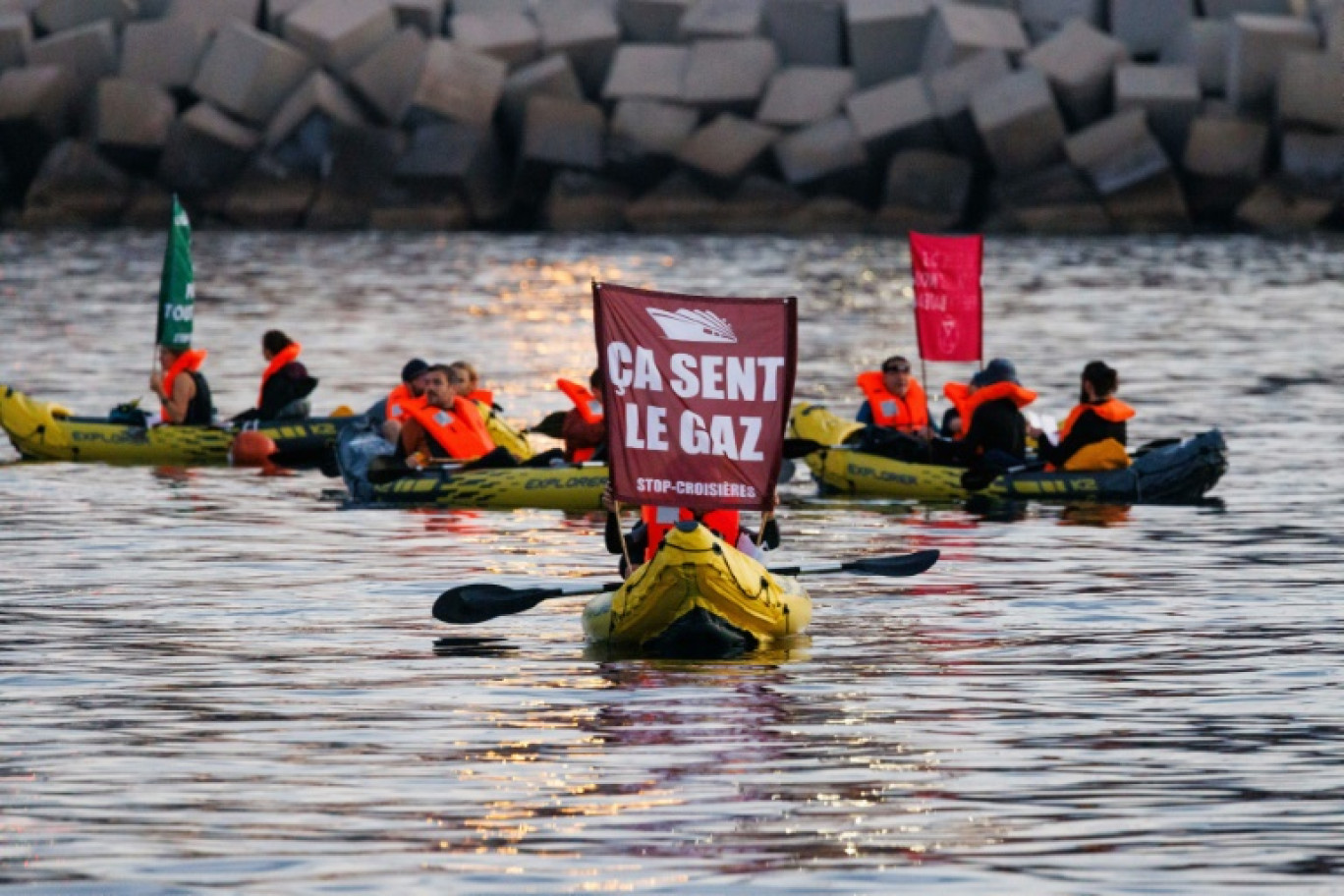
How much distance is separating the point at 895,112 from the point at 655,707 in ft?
219

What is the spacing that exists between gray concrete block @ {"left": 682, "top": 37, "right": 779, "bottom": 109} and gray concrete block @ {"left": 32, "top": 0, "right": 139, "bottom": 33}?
772 inches

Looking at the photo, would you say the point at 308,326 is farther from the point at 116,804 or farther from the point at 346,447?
the point at 116,804

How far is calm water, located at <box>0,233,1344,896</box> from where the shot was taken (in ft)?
45.5

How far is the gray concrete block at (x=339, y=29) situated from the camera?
88375 millimetres

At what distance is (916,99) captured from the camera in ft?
273

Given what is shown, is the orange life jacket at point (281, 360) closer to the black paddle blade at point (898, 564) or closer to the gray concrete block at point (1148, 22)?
the black paddle blade at point (898, 564)

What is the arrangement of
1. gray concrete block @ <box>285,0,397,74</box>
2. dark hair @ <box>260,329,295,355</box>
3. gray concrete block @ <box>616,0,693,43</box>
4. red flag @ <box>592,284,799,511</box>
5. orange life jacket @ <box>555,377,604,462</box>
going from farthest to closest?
gray concrete block @ <box>616,0,693,43</box> < gray concrete block @ <box>285,0,397,74</box> < dark hair @ <box>260,329,295,355</box> < orange life jacket @ <box>555,377,604,462</box> < red flag @ <box>592,284,799,511</box>

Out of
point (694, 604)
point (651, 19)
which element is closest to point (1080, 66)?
point (651, 19)

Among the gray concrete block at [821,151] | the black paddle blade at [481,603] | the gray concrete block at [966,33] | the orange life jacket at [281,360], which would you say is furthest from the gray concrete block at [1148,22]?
the black paddle blade at [481,603]

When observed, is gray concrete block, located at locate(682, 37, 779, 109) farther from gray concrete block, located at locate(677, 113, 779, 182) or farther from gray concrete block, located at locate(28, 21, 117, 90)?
gray concrete block, located at locate(28, 21, 117, 90)

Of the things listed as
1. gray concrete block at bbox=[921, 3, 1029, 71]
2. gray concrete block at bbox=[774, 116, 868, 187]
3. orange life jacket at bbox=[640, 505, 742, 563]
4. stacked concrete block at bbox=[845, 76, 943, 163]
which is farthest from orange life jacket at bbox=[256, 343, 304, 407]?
gray concrete block at bbox=[921, 3, 1029, 71]

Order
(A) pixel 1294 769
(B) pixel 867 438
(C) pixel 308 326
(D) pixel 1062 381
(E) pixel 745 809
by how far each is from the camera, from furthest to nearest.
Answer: (C) pixel 308 326 < (D) pixel 1062 381 < (B) pixel 867 438 < (A) pixel 1294 769 < (E) pixel 745 809

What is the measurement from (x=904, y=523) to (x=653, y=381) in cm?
1031

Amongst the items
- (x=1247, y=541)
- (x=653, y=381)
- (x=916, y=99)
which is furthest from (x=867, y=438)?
(x=916, y=99)
